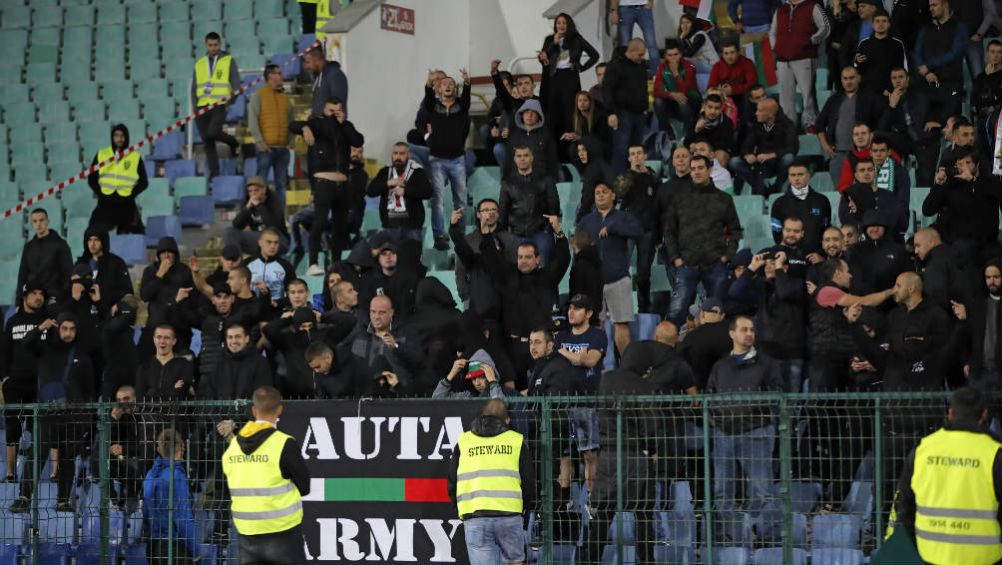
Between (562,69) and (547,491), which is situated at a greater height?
(562,69)

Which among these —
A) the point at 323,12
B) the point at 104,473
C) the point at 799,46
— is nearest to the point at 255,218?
the point at 104,473

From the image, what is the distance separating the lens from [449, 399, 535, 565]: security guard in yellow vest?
1095 cm

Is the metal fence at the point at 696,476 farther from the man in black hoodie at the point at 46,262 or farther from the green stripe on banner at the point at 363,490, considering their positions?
the man in black hoodie at the point at 46,262

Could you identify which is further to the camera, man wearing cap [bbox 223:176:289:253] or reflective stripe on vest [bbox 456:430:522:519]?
man wearing cap [bbox 223:176:289:253]

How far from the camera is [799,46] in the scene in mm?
17828

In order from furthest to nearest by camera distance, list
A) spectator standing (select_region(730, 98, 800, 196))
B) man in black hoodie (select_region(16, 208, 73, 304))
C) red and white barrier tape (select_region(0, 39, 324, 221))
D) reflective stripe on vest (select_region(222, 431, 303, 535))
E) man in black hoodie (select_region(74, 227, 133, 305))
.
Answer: red and white barrier tape (select_region(0, 39, 324, 221)) < man in black hoodie (select_region(16, 208, 73, 304)) < man in black hoodie (select_region(74, 227, 133, 305)) < spectator standing (select_region(730, 98, 800, 196)) < reflective stripe on vest (select_region(222, 431, 303, 535))

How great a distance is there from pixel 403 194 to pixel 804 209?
13.5 ft

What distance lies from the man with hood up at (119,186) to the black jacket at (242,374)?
5.88 meters

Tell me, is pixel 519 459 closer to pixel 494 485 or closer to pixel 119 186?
pixel 494 485

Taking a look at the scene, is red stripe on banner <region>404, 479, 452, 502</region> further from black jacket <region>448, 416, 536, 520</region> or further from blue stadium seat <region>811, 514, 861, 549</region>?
blue stadium seat <region>811, 514, 861, 549</region>

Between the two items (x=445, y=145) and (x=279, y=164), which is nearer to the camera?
(x=445, y=145)

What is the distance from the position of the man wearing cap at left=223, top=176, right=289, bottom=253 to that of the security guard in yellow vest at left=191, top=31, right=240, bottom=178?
292 centimetres

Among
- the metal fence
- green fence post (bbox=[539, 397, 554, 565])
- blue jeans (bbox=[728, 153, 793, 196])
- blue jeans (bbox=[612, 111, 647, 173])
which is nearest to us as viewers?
the metal fence

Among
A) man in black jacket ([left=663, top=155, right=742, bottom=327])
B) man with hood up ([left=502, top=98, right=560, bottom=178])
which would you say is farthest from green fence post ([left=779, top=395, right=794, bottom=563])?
man with hood up ([left=502, top=98, right=560, bottom=178])
